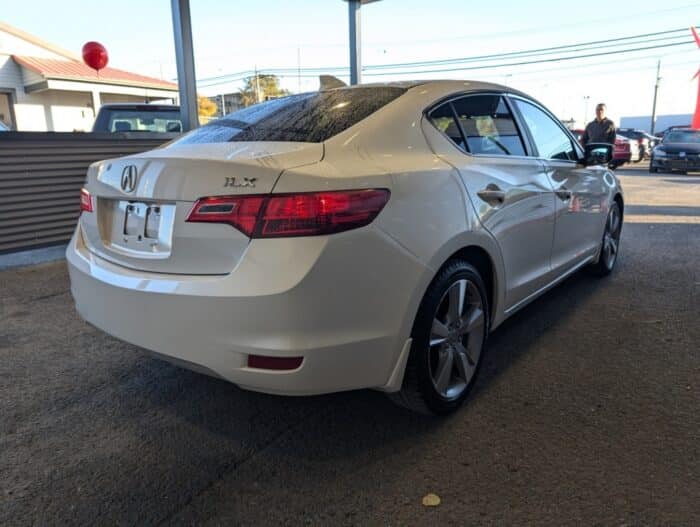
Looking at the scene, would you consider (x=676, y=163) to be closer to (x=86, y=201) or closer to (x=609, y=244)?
(x=609, y=244)

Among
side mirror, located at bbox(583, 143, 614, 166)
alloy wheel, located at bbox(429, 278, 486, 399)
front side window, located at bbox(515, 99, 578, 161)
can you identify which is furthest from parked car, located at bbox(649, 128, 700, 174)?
alloy wheel, located at bbox(429, 278, 486, 399)

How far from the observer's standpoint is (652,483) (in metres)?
2.11

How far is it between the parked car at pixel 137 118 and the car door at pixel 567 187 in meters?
5.64

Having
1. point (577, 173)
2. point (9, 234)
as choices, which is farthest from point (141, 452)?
point (9, 234)

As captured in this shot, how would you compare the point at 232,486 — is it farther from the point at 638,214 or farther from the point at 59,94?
the point at 59,94

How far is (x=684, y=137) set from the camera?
18062 millimetres

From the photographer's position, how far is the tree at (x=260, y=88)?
193ft

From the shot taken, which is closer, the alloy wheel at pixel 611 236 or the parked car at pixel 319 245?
the parked car at pixel 319 245

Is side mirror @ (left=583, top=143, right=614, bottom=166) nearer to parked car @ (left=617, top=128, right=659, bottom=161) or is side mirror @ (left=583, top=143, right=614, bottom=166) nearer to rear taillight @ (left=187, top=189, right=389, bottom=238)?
rear taillight @ (left=187, top=189, right=389, bottom=238)

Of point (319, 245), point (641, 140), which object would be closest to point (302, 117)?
point (319, 245)

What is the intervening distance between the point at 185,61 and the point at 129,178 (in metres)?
4.70

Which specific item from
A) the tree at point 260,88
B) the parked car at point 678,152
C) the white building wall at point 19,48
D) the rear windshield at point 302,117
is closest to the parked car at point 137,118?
the rear windshield at point 302,117

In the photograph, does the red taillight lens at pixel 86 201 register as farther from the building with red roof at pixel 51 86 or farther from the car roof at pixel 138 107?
the building with red roof at pixel 51 86

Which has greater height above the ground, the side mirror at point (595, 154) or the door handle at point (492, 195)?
the side mirror at point (595, 154)
